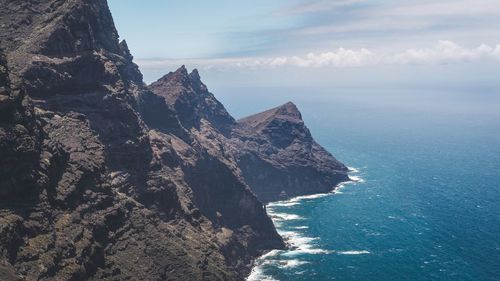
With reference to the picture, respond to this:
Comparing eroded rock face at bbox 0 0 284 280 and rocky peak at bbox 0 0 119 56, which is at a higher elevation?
rocky peak at bbox 0 0 119 56

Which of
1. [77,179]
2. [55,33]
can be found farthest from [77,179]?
[55,33]

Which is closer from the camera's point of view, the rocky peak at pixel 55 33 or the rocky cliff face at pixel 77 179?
the rocky cliff face at pixel 77 179

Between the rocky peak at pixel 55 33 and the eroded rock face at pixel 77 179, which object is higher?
the rocky peak at pixel 55 33

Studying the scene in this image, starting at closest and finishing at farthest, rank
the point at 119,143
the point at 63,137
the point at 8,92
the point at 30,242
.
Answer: the point at 30,242 < the point at 8,92 < the point at 63,137 < the point at 119,143

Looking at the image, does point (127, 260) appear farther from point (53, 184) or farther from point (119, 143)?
point (119, 143)

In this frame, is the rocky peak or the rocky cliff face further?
the rocky peak

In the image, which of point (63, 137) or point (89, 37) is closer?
point (63, 137)

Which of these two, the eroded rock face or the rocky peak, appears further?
the rocky peak

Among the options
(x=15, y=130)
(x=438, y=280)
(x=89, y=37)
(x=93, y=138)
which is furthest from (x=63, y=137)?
(x=438, y=280)
